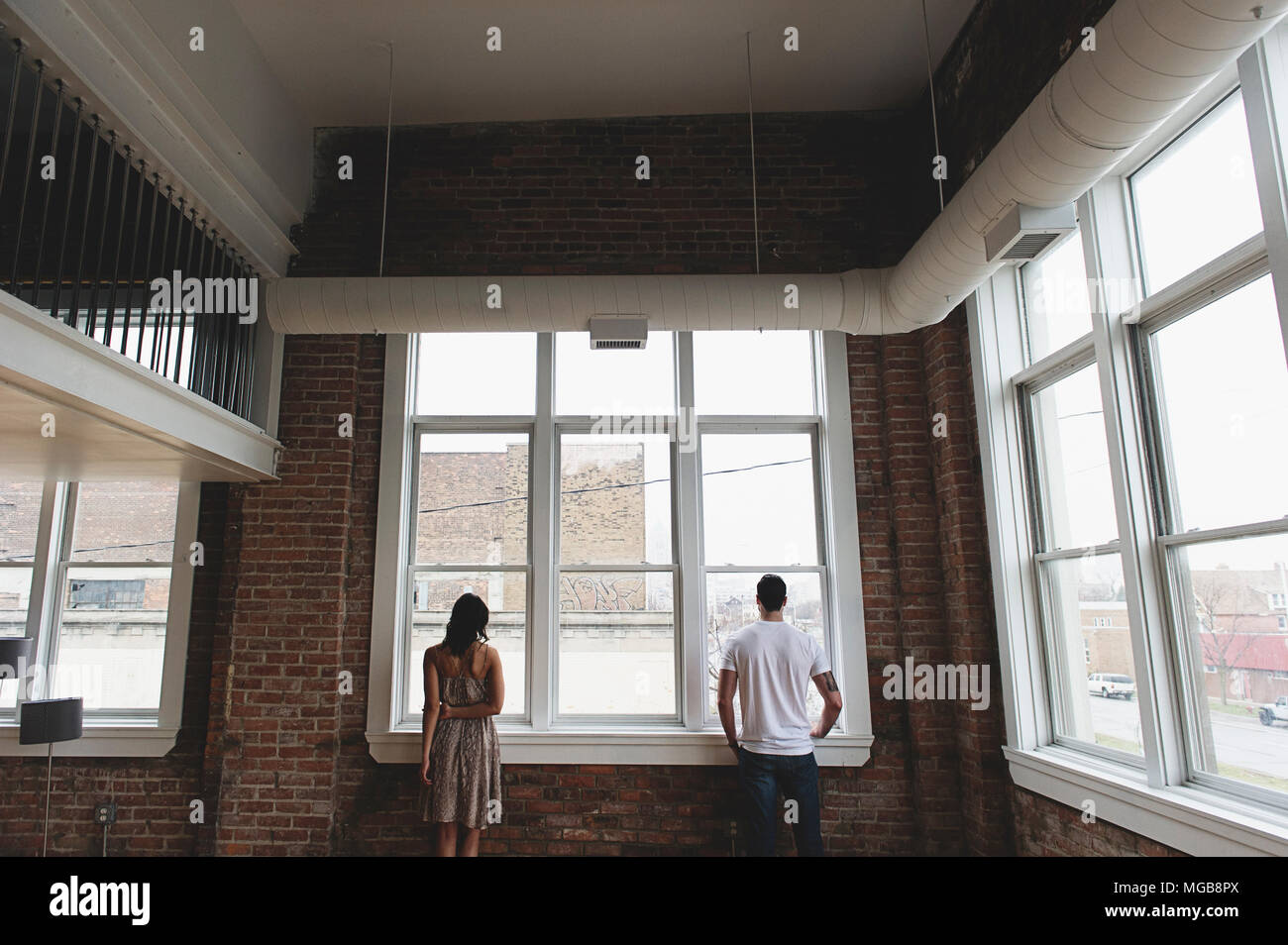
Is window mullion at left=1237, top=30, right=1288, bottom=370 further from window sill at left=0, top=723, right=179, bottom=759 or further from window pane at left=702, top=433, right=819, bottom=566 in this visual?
window sill at left=0, top=723, right=179, bottom=759

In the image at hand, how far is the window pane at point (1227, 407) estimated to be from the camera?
7.91ft

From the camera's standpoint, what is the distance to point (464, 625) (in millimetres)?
3908

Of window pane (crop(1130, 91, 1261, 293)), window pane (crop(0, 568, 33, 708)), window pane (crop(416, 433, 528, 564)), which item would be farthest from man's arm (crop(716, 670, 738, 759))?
window pane (crop(0, 568, 33, 708))

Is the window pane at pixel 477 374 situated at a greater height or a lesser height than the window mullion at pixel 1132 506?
greater

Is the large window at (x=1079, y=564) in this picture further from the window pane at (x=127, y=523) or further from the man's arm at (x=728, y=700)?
the window pane at (x=127, y=523)

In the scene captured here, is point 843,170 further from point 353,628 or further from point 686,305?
point 353,628

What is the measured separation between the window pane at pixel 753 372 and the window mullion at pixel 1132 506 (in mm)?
1790

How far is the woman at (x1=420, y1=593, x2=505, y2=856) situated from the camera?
12.4 feet

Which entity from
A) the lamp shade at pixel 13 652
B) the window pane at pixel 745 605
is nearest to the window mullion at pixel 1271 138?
the window pane at pixel 745 605

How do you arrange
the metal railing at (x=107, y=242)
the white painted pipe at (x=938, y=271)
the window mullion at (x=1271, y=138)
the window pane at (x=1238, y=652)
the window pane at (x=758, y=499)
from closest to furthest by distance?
1. the white painted pipe at (x=938, y=271)
2. the window mullion at (x=1271, y=138)
3. the window pane at (x=1238, y=652)
4. the metal railing at (x=107, y=242)
5. the window pane at (x=758, y=499)

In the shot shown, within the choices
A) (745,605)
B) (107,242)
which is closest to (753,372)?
(745,605)

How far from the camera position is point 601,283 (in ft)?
12.3

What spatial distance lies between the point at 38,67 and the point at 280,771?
11.2 ft

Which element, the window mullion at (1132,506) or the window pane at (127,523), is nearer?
the window mullion at (1132,506)
